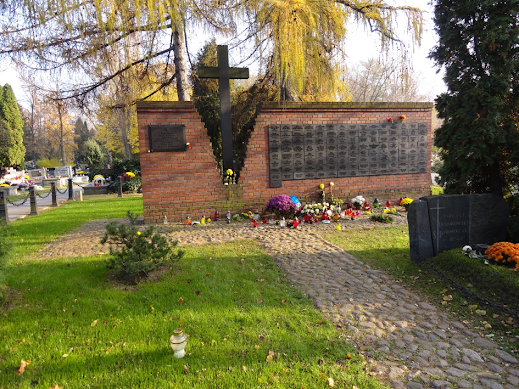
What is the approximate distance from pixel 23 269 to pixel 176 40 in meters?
8.37

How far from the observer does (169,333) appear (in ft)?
10.2

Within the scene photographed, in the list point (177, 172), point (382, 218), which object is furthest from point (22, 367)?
point (382, 218)

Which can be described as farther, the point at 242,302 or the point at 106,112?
the point at 106,112

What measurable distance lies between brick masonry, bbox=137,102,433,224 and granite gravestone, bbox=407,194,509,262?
446 cm

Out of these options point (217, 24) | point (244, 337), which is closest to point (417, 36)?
point (217, 24)

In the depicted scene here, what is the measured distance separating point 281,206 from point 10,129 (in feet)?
91.4

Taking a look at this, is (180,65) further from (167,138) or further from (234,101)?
(167,138)

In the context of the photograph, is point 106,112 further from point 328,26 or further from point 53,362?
point 53,362

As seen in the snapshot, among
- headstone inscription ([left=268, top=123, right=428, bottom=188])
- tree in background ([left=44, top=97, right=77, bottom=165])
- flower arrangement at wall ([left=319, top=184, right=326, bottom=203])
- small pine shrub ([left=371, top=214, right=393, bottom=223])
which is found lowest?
small pine shrub ([left=371, top=214, right=393, bottom=223])

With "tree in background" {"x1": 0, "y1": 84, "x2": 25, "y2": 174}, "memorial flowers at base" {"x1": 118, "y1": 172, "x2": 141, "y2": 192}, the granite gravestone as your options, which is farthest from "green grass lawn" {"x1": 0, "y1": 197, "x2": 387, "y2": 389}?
"tree in background" {"x1": 0, "y1": 84, "x2": 25, "y2": 174}

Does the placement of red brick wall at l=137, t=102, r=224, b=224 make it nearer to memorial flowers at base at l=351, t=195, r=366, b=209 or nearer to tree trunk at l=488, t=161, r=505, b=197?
memorial flowers at base at l=351, t=195, r=366, b=209

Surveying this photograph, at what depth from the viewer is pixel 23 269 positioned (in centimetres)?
500

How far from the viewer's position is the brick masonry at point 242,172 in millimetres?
8266

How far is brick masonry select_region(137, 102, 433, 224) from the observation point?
8.27 meters
